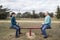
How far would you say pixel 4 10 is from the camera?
134 feet

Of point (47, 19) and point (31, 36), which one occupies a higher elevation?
point (47, 19)

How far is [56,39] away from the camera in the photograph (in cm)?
1268

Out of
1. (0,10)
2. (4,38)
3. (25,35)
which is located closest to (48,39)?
(25,35)

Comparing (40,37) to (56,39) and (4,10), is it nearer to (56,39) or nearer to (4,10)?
(56,39)

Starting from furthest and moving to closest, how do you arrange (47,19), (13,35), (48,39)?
(13,35) → (48,39) → (47,19)

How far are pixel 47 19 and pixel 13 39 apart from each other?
250 centimetres

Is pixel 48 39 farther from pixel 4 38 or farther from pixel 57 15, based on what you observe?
pixel 57 15

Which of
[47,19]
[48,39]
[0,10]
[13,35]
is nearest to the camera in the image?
[47,19]

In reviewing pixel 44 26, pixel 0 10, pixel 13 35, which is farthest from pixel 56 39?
pixel 0 10

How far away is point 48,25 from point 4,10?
30.3m

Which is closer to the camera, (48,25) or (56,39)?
(48,25)

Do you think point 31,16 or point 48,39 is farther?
point 31,16

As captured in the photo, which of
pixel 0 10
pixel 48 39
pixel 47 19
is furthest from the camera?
pixel 0 10

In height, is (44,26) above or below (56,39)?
above
